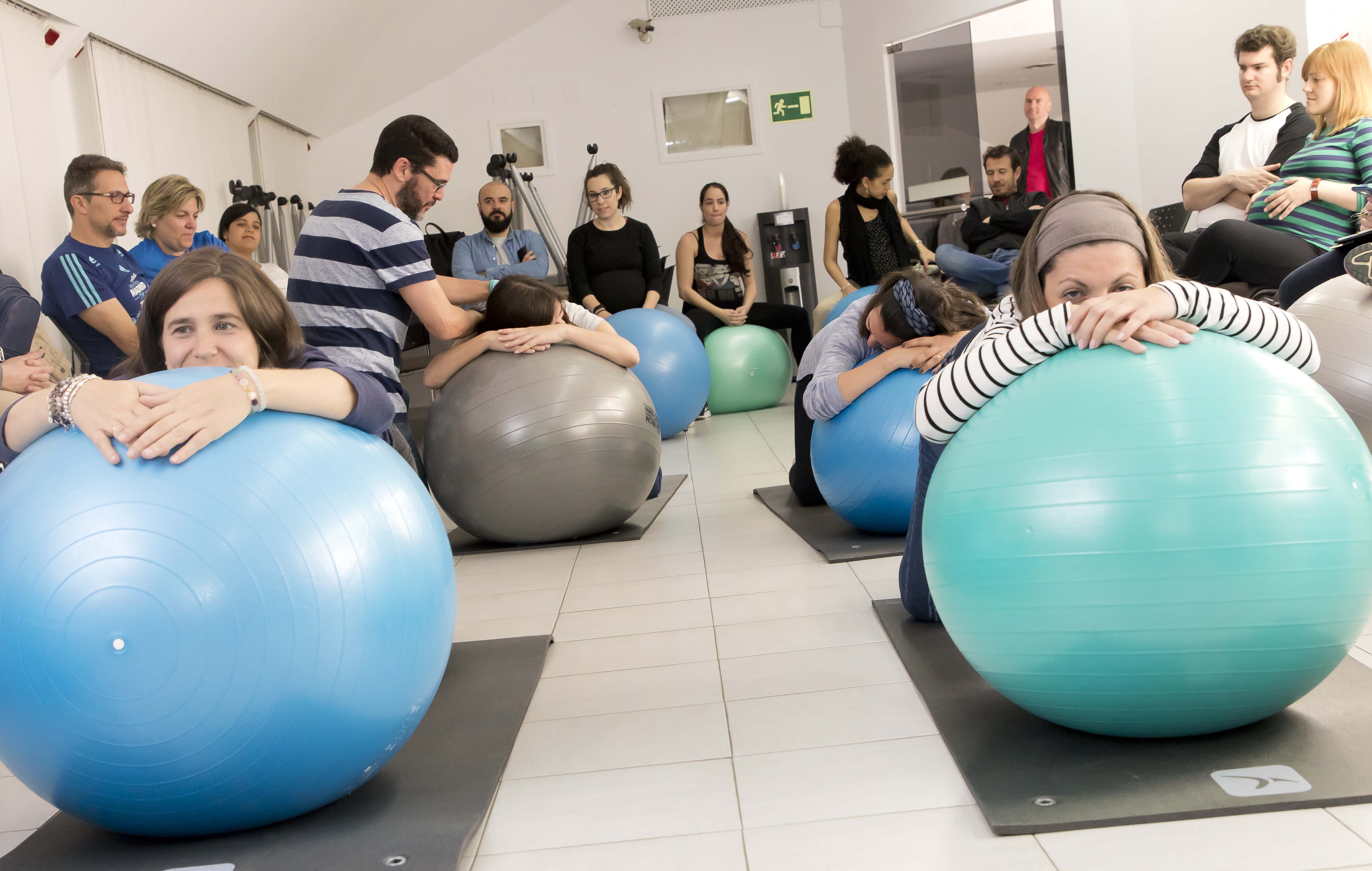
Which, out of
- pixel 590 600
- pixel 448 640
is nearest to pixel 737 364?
pixel 590 600

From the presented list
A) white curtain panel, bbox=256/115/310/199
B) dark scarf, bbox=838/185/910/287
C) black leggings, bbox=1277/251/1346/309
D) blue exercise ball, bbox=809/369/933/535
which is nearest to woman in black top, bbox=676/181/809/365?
dark scarf, bbox=838/185/910/287

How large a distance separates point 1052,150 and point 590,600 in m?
5.31

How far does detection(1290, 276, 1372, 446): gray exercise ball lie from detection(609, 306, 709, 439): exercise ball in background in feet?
9.99

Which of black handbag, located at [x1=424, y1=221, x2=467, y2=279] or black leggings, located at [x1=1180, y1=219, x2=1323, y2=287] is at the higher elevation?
black handbag, located at [x1=424, y1=221, x2=467, y2=279]

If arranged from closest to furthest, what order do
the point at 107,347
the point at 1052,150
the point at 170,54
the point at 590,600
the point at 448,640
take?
the point at 448,640, the point at 590,600, the point at 107,347, the point at 170,54, the point at 1052,150

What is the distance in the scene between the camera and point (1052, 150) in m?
6.86

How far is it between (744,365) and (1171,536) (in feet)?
16.6

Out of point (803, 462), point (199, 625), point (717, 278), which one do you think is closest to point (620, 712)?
point (199, 625)

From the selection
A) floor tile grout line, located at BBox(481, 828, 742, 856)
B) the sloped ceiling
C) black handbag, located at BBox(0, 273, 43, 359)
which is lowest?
floor tile grout line, located at BBox(481, 828, 742, 856)

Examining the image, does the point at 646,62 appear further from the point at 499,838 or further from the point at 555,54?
the point at 499,838

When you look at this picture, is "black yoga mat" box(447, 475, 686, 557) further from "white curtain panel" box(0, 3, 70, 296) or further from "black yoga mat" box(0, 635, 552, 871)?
"white curtain panel" box(0, 3, 70, 296)

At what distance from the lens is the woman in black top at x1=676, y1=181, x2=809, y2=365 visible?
21.8 feet

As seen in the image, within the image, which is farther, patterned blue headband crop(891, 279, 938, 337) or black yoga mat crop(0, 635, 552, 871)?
patterned blue headband crop(891, 279, 938, 337)

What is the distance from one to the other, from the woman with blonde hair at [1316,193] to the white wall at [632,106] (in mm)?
4793
